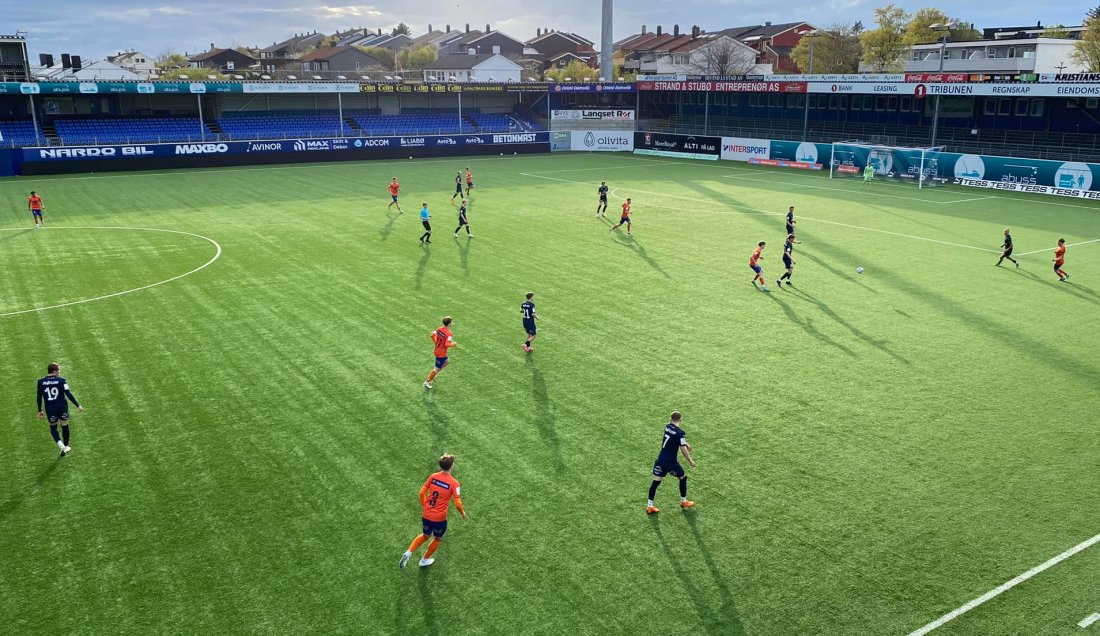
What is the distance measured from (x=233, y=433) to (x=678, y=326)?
10807 mm

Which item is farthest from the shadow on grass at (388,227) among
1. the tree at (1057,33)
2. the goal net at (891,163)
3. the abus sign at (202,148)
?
the tree at (1057,33)

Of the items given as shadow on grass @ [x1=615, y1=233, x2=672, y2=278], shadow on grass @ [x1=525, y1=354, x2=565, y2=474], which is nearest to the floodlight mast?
shadow on grass @ [x1=615, y1=233, x2=672, y2=278]

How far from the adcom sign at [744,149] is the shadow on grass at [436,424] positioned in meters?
49.4

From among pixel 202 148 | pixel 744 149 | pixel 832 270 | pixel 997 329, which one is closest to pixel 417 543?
pixel 997 329

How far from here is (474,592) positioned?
31.6 ft

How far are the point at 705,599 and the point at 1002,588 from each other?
376 centimetres

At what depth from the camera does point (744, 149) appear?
198 feet

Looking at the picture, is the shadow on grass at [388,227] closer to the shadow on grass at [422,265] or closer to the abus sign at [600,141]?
the shadow on grass at [422,265]

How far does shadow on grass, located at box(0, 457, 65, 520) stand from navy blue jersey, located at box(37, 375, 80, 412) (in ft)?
2.95

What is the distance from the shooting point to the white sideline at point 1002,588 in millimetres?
9039

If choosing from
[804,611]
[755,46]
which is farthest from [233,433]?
[755,46]

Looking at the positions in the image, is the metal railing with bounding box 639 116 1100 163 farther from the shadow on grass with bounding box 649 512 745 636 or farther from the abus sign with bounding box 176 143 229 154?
the shadow on grass with bounding box 649 512 745 636

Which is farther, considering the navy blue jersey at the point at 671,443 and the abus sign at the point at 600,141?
the abus sign at the point at 600,141

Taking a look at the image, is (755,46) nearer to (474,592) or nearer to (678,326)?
(678,326)
